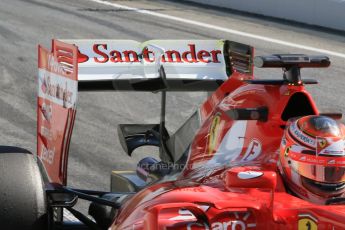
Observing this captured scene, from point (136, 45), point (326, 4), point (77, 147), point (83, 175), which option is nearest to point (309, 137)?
point (136, 45)

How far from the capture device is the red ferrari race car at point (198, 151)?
4562 mm

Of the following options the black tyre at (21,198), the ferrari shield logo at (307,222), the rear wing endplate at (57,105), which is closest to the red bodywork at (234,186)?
the ferrari shield logo at (307,222)

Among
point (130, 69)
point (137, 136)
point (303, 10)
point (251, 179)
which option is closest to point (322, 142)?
point (251, 179)

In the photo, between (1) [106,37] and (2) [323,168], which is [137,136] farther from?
(1) [106,37]

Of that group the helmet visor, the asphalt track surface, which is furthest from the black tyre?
the asphalt track surface

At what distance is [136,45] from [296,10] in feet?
36.5

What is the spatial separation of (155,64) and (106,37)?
939 centimetres

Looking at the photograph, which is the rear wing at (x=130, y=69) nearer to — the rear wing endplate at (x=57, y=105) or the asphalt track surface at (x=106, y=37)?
the rear wing endplate at (x=57, y=105)

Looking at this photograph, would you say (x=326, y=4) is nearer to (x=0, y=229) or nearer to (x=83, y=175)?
(x=83, y=175)

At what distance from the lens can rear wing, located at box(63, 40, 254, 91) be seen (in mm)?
7340

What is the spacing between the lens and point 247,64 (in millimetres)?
7289

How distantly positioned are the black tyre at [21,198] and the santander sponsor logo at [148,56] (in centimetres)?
192

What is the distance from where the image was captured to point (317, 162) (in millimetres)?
4902

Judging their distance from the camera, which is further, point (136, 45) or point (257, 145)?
point (136, 45)
